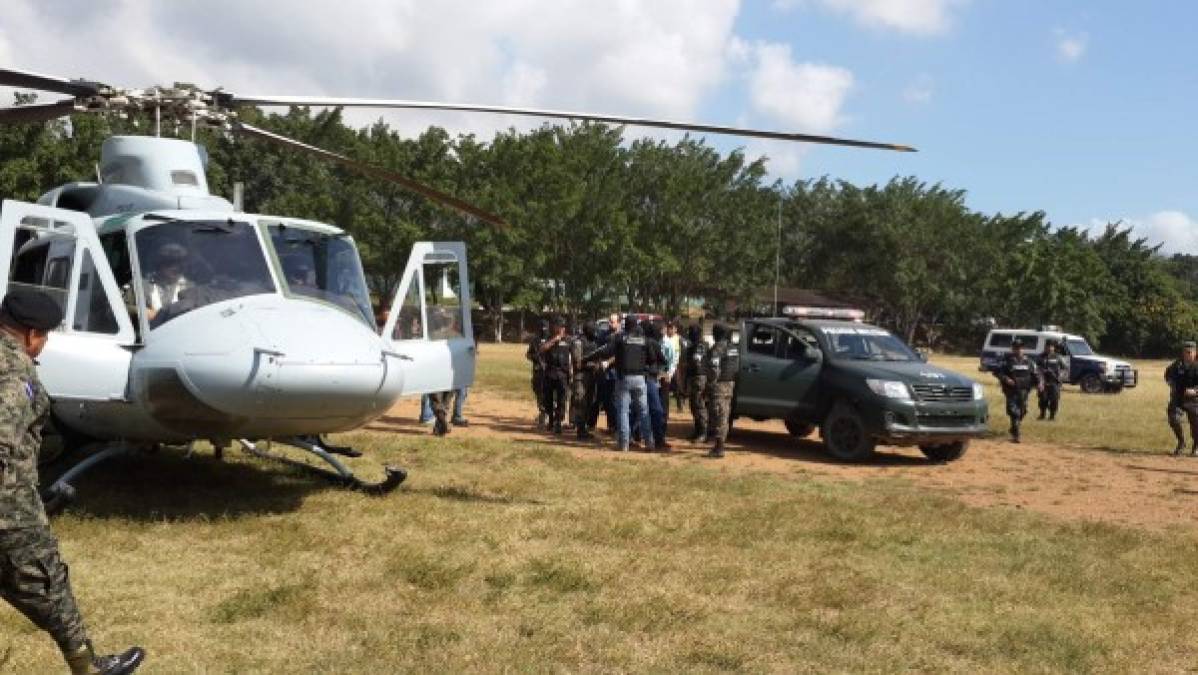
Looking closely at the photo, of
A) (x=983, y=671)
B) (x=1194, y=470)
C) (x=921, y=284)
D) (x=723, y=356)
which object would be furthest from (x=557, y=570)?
(x=921, y=284)

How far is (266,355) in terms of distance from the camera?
6.50 m

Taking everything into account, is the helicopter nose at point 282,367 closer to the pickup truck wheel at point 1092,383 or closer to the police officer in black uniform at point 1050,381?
the police officer in black uniform at point 1050,381

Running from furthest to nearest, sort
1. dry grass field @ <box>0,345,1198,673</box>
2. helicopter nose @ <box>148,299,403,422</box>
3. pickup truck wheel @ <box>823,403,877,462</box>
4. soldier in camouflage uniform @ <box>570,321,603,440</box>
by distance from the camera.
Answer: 1. soldier in camouflage uniform @ <box>570,321,603,440</box>
2. pickup truck wheel @ <box>823,403,877,462</box>
3. helicopter nose @ <box>148,299,403,422</box>
4. dry grass field @ <box>0,345,1198,673</box>

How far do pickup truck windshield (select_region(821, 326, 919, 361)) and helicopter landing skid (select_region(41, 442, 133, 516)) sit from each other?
8.61 m

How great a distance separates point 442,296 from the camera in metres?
8.73

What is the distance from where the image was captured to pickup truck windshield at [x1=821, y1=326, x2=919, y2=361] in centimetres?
1307

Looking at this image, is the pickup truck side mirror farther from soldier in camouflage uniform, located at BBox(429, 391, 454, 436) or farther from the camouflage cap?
the camouflage cap

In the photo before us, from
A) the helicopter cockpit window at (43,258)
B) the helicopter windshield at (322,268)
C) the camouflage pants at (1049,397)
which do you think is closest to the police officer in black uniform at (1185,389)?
the camouflage pants at (1049,397)

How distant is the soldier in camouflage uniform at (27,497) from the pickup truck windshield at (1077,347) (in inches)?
1208

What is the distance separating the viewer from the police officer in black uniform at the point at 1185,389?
1375 centimetres

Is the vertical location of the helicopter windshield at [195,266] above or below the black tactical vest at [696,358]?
above

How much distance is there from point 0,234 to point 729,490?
6.43 m

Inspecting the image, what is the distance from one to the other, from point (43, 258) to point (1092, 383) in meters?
28.4

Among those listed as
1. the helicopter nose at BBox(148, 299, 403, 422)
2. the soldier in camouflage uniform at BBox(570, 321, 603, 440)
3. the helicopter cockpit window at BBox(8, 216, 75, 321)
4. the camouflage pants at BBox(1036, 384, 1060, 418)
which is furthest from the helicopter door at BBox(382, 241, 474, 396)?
the camouflage pants at BBox(1036, 384, 1060, 418)
